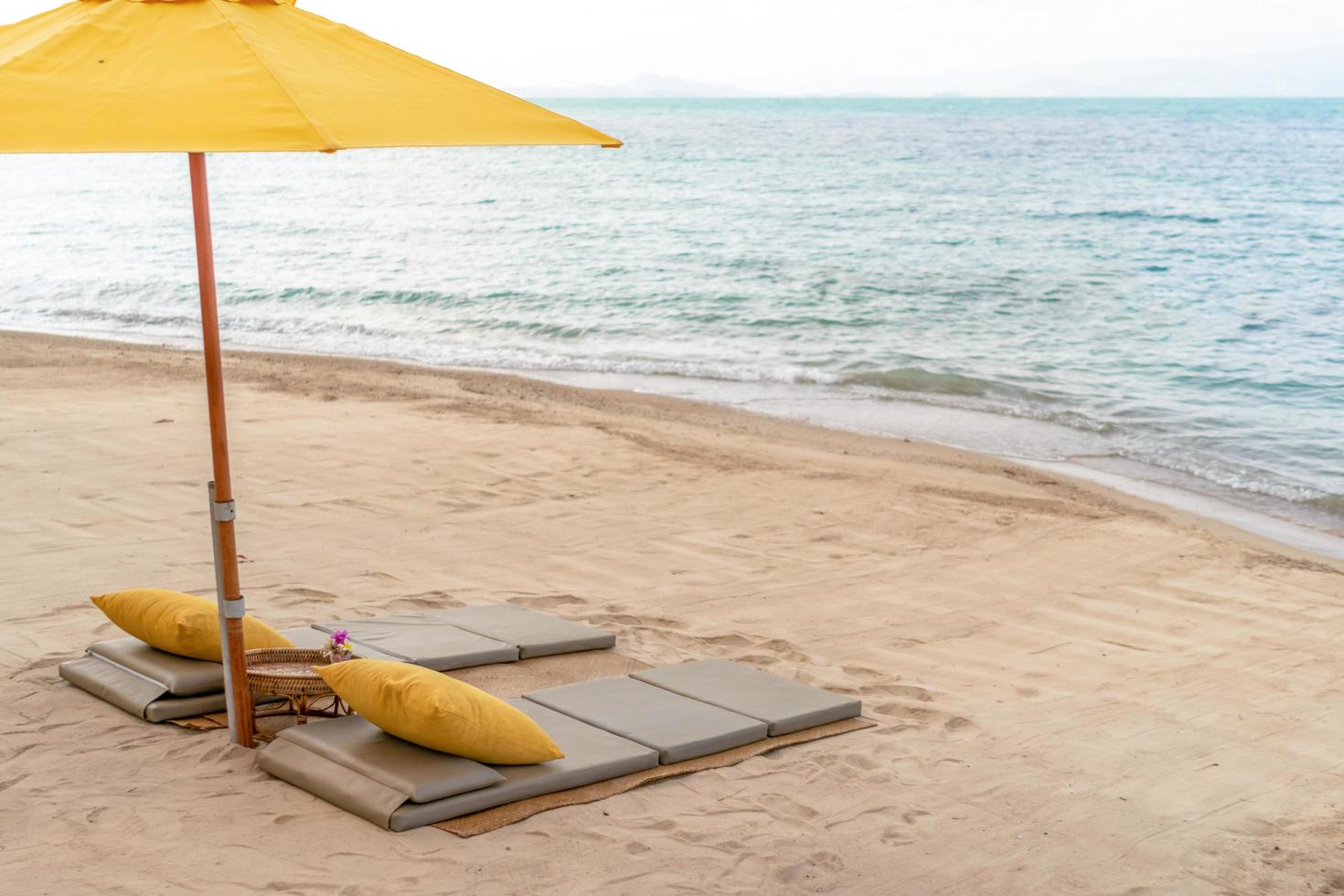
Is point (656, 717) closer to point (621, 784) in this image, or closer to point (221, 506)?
point (621, 784)

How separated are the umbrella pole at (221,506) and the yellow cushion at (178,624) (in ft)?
1.29

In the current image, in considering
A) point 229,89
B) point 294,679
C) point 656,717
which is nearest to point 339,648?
point 294,679

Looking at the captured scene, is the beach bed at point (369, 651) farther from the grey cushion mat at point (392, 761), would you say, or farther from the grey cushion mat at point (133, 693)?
the grey cushion mat at point (392, 761)

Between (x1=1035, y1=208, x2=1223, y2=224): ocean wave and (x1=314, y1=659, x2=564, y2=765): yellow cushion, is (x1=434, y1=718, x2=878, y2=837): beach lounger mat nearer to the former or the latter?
(x1=314, y1=659, x2=564, y2=765): yellow cushion

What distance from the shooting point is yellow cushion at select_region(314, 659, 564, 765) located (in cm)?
371

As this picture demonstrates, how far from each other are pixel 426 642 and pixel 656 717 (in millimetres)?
1201

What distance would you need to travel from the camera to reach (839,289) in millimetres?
20297

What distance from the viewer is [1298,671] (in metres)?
5.59

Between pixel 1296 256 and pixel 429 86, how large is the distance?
82.8 ft

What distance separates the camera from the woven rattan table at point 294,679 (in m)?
4.16

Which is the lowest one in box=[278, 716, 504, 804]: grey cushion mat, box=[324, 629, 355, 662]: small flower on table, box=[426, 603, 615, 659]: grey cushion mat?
box=[426, 603, 615, 659]: grey cushion mat

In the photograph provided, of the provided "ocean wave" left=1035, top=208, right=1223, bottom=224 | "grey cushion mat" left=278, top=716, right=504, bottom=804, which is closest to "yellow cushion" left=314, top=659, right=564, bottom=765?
"grey cushion mat" left=278, top=716, right=504, bottom=804

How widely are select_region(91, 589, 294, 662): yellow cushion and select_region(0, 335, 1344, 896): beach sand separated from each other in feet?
1.05

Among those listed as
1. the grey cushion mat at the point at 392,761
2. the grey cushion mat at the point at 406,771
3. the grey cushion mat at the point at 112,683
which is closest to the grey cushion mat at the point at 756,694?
the grey cushion mat at the point at 406,771
